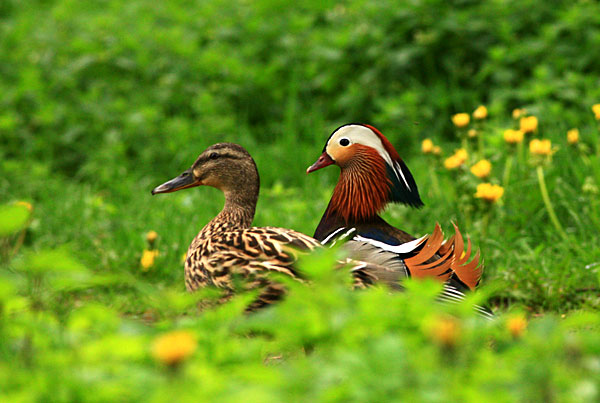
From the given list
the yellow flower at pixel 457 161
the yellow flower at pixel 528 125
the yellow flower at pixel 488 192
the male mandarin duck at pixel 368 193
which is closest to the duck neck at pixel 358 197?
the male mandarin duck at pixel 368 193

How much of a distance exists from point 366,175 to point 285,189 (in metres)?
2.32

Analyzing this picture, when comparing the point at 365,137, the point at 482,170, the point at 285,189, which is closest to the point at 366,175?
the point at 365,137

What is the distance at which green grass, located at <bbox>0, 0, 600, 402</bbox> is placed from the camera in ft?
5.93

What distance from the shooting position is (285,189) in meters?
6.24

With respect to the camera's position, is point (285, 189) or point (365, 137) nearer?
point (365, 137)

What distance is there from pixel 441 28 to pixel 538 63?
0.80 meters

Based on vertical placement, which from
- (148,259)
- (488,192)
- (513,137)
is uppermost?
(513,137)

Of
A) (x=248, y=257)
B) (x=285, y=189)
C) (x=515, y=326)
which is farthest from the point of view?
(x=285, y=189)

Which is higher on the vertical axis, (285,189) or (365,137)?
(365,137)

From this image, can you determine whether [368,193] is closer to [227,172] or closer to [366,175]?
[366,175]

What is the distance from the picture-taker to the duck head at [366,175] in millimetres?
3938

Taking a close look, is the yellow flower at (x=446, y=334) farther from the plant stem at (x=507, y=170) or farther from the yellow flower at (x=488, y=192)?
the plant stem at (x=507, y=170)

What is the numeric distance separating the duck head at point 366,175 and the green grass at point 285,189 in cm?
65

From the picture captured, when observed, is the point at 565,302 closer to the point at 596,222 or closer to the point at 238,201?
the point at 596,222
